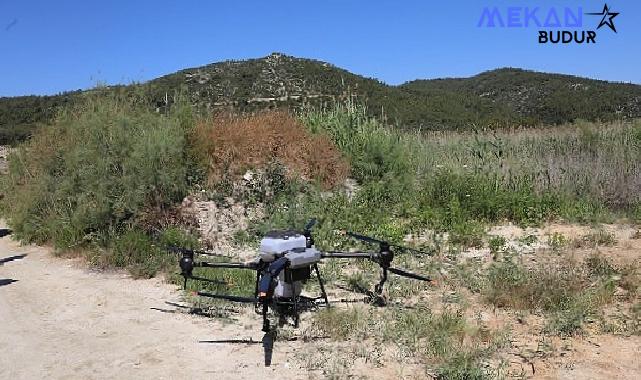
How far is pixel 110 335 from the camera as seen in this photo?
529cm

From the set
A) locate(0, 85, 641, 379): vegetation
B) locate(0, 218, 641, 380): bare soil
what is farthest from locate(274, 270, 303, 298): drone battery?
locate(0, 85, 641, 379): vegetation

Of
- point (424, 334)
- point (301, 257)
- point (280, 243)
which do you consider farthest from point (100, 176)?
point (424, 334)

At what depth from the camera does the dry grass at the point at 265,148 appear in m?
9.65

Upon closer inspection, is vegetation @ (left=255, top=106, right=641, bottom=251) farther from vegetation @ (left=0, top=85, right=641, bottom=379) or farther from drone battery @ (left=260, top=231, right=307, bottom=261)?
drone battery @ (left=260, top=231, right=307, bottom=261)

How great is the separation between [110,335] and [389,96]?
120 ft

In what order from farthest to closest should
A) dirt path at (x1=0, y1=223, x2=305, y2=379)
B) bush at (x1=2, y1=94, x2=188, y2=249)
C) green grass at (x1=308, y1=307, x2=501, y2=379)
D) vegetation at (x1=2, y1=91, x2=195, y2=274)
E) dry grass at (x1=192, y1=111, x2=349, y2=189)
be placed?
dry grass at (x1=192, y1=111, x2=349, y2=189)
bush at (x1=2, y1=94, x2=188, y2=249)
vegetation at (x1=2, y1=91, x2=195, y2=274)
dirt path at (x1=0, y1=223, x2=305, y2=379)
green grass at (x1=308, y1=307, x2=501, y2=379)

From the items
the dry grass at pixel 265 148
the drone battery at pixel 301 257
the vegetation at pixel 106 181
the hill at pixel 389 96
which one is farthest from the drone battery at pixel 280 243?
the hill at pixel 389 96

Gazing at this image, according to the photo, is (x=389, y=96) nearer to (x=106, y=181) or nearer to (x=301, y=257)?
(x=106, y=181)

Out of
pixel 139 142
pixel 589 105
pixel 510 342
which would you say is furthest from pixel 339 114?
pixel 589 105

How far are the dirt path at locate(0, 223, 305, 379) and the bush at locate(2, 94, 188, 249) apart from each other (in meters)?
1.36

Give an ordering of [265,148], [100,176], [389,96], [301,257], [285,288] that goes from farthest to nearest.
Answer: [389,96] → [265,148] → [100,176] → [285,288] → [301,257]

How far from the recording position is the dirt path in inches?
176

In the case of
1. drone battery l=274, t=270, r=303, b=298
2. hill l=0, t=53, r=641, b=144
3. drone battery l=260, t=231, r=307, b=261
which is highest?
hill l=0, t=53, r=641, b=144

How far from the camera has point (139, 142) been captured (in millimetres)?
9055
